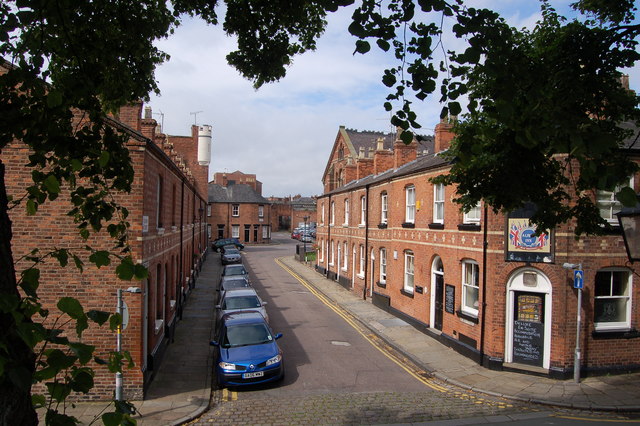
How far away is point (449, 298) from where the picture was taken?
17078 millimetres

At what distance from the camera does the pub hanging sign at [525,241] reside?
543 inches

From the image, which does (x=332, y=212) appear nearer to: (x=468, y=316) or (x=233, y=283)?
(x=233, y=283)

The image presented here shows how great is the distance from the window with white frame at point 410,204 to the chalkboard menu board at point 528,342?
729cm

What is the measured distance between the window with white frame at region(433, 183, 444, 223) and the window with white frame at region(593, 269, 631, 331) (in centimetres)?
570

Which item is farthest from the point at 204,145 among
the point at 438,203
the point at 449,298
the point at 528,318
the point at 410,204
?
the point at 528,318

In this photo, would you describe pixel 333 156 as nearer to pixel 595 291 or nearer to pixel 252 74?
pixel 595 291

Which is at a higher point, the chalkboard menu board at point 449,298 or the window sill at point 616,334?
the chalkboard menu board at point 449,298

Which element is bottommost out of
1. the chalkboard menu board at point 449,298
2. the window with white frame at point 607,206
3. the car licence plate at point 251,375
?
the car licence plate at point 251,375

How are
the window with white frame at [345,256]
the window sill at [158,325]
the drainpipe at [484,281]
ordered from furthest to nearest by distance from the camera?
the window with white frame at [345,256] → the drainpipe at [484,281] → the window sill at [158,325]

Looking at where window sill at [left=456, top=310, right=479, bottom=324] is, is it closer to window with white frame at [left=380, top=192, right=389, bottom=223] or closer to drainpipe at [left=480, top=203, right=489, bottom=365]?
drainpipe at [left=480, top=203, right=489, bottom=365]

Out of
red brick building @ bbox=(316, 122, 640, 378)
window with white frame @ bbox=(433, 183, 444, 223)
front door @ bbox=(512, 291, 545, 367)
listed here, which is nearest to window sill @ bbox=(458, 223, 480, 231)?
red brick building @ bbox=(316, 122, 640, 378)

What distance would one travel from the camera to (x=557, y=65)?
21.9 ft

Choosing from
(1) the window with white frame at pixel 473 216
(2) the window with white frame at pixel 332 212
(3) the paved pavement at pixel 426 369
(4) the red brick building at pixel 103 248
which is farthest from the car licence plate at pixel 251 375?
(2) the window with white frame at pixel 332 212

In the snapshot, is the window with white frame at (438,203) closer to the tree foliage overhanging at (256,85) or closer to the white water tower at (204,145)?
the tree foliage overhanging at (256,85)
